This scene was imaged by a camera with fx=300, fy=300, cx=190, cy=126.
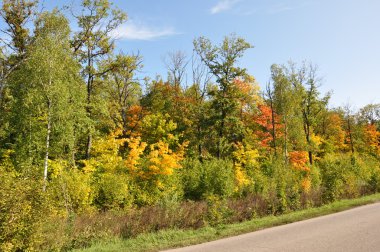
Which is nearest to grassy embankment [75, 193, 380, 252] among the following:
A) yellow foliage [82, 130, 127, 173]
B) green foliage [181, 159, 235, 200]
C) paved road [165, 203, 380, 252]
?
paved road [165, 203, 380, 252]

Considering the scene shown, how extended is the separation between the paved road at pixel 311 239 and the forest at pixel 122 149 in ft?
8.60

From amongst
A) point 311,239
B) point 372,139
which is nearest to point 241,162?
point 311,239

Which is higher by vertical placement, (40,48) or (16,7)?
(16,7)

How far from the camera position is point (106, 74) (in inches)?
1108

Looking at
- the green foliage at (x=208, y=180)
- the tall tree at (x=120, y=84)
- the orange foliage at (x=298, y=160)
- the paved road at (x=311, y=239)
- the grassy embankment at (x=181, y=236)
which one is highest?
the tall tree at (x=120, y=84)

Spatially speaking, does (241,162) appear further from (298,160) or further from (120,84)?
(120,84)

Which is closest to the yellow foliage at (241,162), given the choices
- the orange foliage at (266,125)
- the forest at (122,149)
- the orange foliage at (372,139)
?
the forest at (122,149)

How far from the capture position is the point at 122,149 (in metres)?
29.6

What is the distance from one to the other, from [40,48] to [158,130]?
45.3 feet

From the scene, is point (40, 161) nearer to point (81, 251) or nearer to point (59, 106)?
point (59, 106)

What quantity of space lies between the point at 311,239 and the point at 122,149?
22823mm

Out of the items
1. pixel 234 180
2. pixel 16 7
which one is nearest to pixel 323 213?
pixel 234 180

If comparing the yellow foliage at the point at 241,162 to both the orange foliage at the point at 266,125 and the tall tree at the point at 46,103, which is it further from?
the tall tree at the point at 46,103

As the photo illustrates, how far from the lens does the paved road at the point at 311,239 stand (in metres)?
8.46
